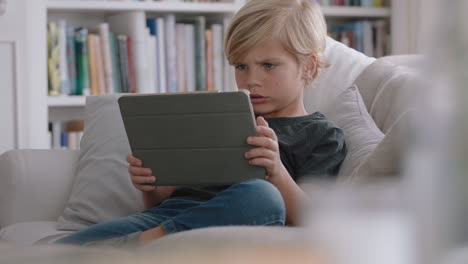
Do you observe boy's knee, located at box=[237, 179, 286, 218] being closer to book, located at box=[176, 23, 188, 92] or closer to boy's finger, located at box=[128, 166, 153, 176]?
boy's finger, located at box=[128, 166, 153, 176]

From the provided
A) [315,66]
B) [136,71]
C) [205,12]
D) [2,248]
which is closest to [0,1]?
[136,71]

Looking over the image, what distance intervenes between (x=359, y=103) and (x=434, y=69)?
130 cm

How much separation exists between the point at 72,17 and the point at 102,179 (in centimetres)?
150

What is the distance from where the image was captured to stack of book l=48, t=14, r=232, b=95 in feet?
9.13

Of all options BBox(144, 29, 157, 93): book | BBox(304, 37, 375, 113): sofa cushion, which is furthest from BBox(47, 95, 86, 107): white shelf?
BBox(304, 37, 375, 113): sofa cushion

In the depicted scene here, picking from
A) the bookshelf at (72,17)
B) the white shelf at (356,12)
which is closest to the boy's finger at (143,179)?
the bookshelf at (72,17)

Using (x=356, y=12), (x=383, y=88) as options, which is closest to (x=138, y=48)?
(x=356, y=12)

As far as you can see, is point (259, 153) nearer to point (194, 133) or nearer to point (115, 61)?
point (194, 133)

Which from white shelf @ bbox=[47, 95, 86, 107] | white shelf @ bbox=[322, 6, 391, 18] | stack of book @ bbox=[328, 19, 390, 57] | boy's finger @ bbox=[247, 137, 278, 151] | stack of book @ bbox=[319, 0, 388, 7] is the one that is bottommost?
white shelf @ bbox=[47, 95, 86, 107]

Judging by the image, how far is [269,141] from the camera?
1241 mm

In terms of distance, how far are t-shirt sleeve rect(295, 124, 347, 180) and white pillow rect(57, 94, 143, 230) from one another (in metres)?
0.42

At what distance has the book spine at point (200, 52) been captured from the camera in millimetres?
2914

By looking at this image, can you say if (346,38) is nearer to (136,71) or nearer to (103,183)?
(136,71)

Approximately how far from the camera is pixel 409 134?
29 centimetres
